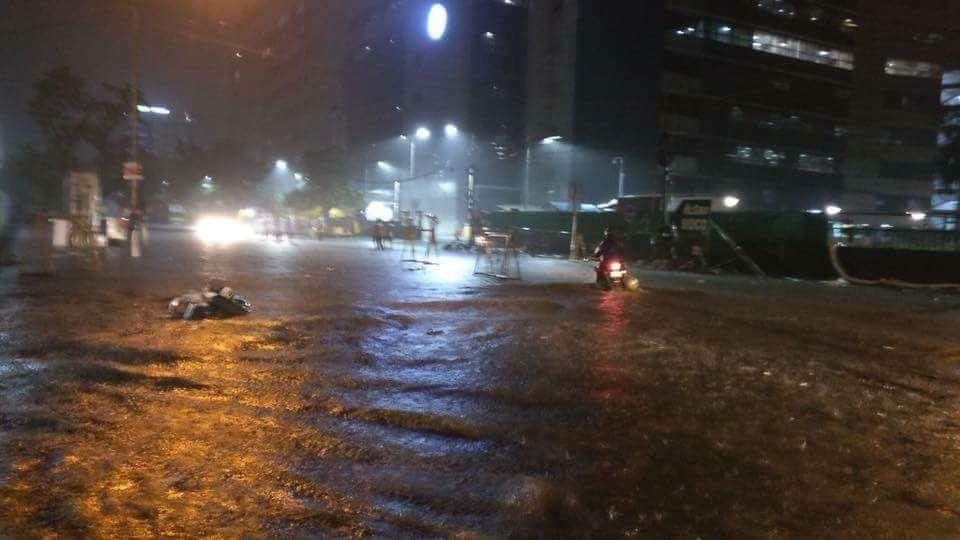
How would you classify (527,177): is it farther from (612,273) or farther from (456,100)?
(612,273)

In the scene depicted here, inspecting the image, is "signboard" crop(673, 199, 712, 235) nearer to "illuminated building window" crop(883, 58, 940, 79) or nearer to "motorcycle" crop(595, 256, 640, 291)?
"motorcycle" crop(595, 256, 640, 291)

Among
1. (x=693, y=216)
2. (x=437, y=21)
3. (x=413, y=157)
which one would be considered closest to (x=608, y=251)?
(x=693, y=216)

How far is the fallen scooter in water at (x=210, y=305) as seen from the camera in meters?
9.87

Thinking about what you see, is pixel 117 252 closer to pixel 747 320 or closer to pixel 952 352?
pixel 747 320

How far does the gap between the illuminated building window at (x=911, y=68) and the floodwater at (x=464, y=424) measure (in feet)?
198

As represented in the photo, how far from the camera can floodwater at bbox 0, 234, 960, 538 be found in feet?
13.0

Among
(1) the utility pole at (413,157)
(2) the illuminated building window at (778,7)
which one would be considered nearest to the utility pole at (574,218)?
(1) the utility pole at (413,157)

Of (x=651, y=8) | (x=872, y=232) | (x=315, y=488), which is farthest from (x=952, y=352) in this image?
(x=651, y=8)

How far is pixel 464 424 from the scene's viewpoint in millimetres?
5629

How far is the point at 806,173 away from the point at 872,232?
3796 centimetres

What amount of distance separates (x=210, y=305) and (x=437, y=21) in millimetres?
52811

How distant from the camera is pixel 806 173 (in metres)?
56.9

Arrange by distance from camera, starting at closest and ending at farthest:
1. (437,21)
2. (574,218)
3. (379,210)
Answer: (574,218) < (437,21) < (379,210)

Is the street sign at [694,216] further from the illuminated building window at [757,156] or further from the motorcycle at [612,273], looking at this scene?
the illuminated building window at [757,156]
